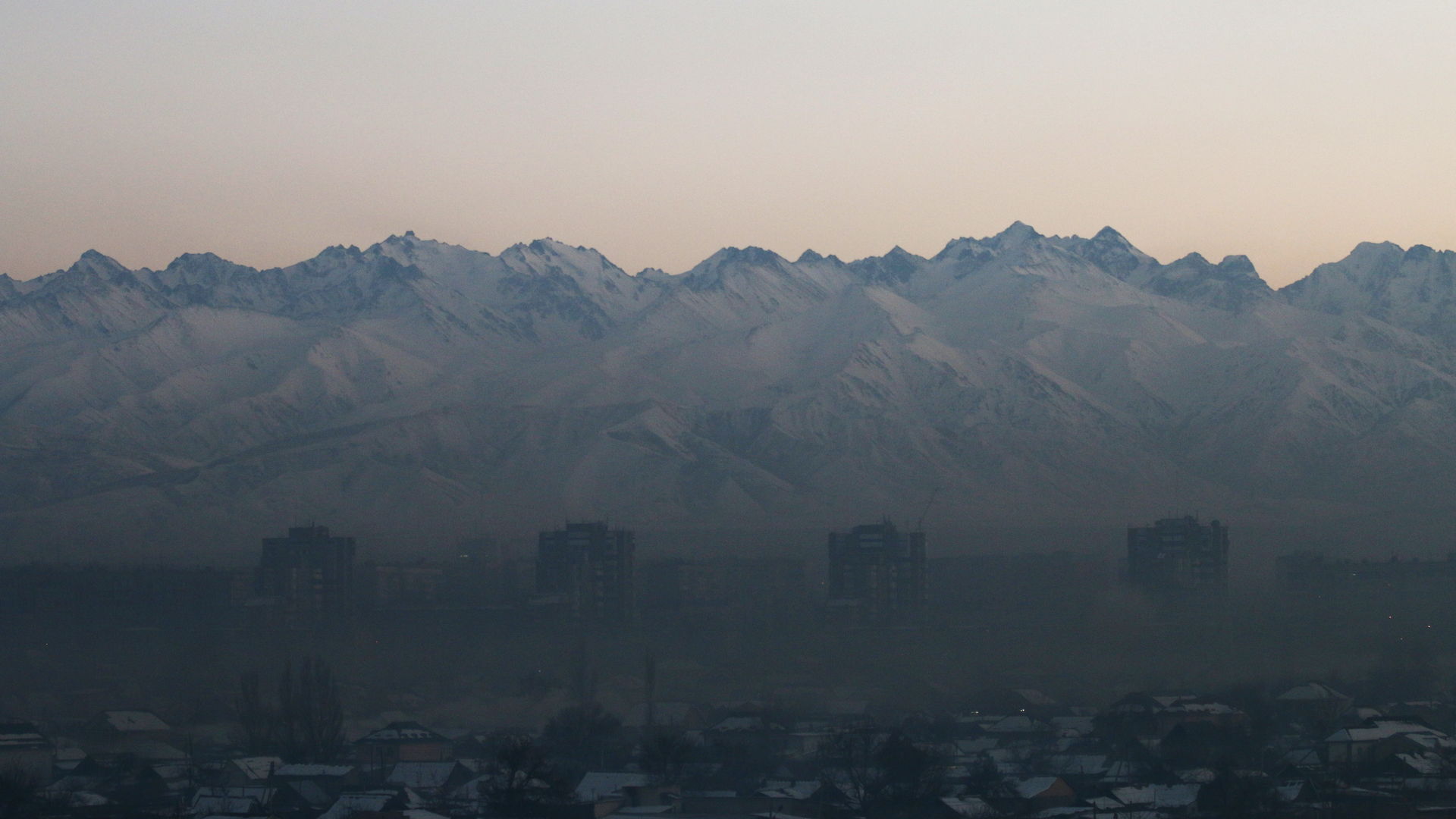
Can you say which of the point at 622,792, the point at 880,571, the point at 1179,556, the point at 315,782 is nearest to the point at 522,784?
the point at 622,792

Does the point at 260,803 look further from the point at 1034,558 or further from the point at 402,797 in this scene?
the point at 1034,558

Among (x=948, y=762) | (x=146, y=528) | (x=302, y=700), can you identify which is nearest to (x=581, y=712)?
(x=302, y=700)

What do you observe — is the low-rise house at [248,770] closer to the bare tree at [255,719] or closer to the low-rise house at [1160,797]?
the bare tree at [255,719]

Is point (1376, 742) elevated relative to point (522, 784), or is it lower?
elevated

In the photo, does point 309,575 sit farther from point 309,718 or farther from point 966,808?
point 966,808

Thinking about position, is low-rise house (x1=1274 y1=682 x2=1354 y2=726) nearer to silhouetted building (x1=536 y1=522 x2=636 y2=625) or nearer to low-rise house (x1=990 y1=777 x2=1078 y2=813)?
low-rise house (x1=990 y1=777 x2=1078 y2=813)

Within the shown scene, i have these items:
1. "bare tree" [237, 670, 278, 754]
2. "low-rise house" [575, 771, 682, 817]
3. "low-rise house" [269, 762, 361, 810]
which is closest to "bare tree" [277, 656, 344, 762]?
"bare tree" [237, 670, 278, 754]
